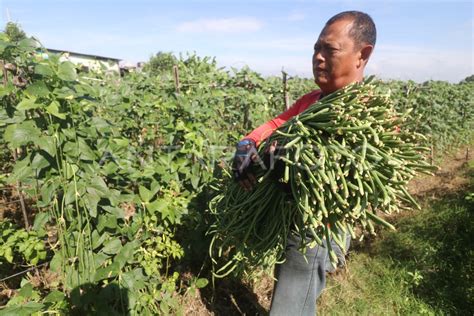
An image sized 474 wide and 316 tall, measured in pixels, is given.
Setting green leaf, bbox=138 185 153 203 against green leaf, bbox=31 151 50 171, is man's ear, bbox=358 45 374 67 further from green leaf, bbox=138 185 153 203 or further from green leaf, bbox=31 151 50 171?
green leaf, bbox=31 151 50 171

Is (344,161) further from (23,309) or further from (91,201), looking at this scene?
(23,309)

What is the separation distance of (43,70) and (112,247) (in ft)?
3.02

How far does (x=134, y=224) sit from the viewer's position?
2.01m

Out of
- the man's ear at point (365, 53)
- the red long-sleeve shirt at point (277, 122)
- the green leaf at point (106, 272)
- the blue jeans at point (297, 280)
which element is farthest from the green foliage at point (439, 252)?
the green leaf at point (106, 272)

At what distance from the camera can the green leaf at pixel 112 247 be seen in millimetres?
1805

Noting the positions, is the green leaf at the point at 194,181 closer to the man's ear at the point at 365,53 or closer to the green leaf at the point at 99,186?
the green leaf at the point at 99,186

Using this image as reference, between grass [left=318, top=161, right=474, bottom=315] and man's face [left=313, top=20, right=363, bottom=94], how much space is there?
176cm

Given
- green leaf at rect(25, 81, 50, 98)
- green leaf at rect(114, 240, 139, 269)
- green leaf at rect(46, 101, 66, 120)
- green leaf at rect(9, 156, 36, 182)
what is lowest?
green leaf at rect(114, 240, 139, 269)

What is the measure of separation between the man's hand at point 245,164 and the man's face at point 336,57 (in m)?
0.44

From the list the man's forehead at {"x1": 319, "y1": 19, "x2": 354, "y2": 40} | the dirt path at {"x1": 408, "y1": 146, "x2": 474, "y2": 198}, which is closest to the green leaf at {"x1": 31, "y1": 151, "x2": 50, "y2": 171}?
the man's forehead at {"x1": 319, "y1": 19, "x2": 354, "y2": 40}

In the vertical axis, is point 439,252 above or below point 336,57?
below

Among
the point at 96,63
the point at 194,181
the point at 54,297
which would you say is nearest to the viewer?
the point at 54,297

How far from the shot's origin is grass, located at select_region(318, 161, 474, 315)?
2.58 meters

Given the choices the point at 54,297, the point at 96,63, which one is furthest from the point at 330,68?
the point at 96,63
